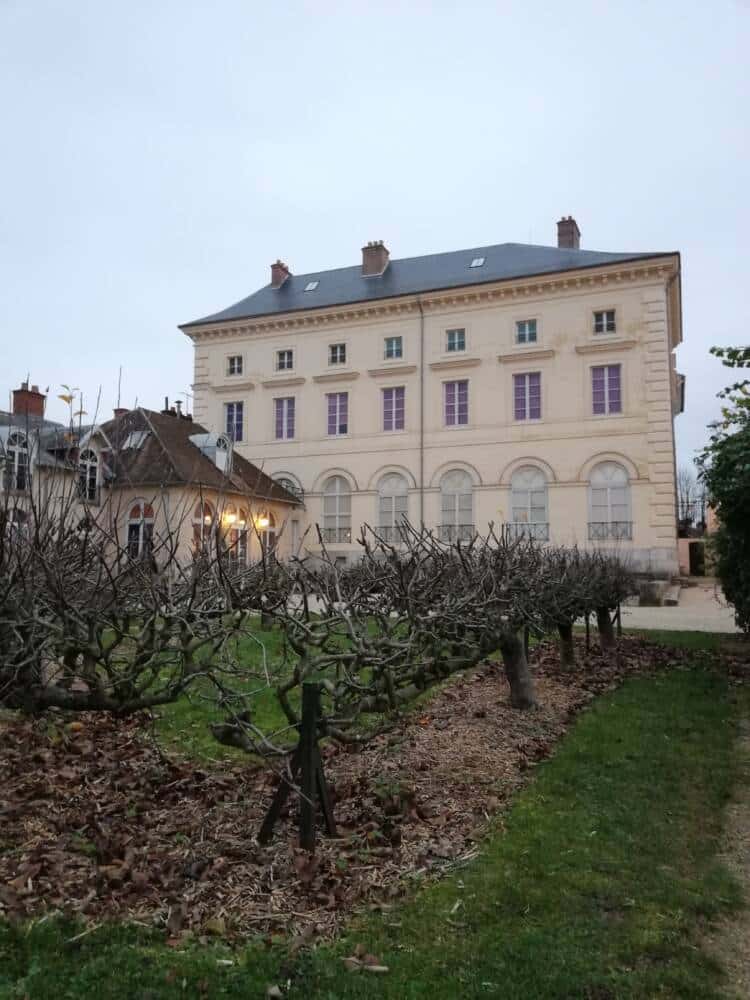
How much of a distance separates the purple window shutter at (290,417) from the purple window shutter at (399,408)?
4.71 metres

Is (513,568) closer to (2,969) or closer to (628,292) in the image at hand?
(2,969)

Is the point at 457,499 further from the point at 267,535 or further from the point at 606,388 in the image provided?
the point at 267,535

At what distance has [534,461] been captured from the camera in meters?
27.0

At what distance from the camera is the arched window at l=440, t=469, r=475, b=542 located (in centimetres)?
2780

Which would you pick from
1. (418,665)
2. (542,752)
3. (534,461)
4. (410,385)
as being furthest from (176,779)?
(410,385)

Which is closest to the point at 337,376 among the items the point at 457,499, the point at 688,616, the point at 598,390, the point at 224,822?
the point at 457,499

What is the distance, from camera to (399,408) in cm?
2952

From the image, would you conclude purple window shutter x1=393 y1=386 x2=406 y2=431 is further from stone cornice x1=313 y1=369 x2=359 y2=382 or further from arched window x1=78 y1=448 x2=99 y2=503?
arched window x1=78 y1=448 x2=99 y2=503

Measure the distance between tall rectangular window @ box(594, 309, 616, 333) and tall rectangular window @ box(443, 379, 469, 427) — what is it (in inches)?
209

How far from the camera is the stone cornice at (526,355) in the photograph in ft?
89.1

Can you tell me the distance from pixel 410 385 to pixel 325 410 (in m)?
3.90

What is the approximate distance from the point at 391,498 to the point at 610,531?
8578 mm

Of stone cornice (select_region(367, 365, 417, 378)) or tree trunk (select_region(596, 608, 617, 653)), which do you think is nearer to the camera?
tree trunk (select_region(596, 608, 617, 653))

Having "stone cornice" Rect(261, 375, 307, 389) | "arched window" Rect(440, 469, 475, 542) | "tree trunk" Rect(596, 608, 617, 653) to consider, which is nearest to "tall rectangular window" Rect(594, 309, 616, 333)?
"arched window" Rect(440, 469, 475, 542)
